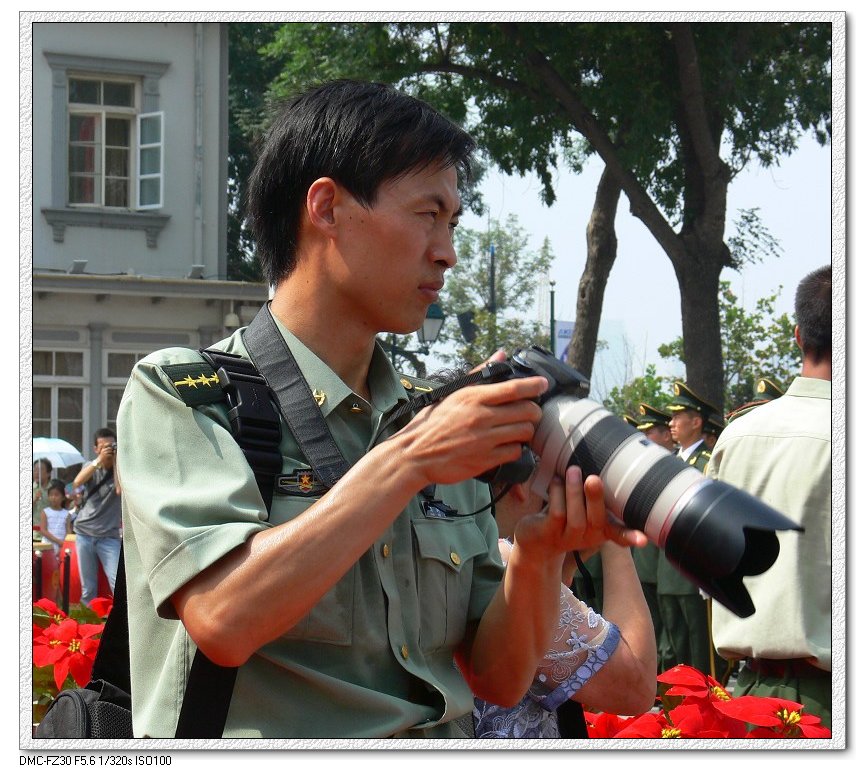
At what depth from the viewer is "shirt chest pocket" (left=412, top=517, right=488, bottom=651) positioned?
1802 millimetres

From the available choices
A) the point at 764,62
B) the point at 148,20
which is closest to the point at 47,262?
the point at 764,62

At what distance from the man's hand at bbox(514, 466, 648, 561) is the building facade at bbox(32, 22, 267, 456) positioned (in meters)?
11.6

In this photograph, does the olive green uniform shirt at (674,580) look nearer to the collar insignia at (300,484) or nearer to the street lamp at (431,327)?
the street lamp at (431,327)

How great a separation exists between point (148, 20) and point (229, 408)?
141cm

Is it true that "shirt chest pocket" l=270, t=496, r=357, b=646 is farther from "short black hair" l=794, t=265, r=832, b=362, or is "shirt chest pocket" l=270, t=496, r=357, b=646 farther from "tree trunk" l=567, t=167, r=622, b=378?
"tree trunk" l=567, t=167, r=622, b=378

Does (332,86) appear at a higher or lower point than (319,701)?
higher

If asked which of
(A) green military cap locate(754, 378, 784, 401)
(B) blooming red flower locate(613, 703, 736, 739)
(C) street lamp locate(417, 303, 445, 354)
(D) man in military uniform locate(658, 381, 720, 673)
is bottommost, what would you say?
(D) man in military uniform locate(658, 381, 720, 673)

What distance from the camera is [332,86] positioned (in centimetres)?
192

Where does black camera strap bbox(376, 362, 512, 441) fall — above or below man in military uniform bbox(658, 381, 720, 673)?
above

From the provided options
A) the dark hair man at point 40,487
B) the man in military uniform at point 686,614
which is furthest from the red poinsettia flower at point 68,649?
the dark hair man at point 40,487

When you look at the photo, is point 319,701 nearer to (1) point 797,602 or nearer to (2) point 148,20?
(2) point 148,20

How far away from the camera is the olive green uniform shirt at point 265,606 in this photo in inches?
61.5

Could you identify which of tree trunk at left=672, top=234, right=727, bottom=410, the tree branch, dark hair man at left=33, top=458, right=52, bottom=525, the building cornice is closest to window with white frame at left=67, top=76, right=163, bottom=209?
the building cornice

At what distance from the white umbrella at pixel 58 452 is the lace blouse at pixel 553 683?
1074 centimetres
